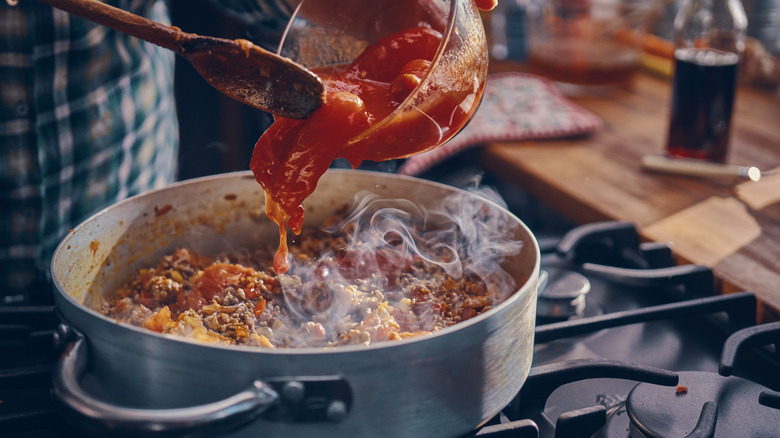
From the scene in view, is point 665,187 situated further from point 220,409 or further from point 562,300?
point 220,409

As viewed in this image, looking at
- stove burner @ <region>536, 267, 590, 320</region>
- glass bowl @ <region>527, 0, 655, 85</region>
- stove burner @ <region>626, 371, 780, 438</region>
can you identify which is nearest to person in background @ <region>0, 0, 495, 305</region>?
stove burner @ <region>536, 267, 590, 320</region>

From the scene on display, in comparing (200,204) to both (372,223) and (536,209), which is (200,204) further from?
(536,209)

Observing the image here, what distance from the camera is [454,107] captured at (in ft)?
2.80

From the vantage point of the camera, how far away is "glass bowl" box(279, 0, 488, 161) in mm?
800

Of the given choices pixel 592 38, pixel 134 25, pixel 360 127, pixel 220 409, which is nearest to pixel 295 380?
pixel 220 409

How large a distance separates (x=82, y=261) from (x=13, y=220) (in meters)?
0.41

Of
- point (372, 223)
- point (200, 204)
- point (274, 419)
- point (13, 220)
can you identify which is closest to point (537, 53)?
point (372, 223)

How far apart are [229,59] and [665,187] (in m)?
1.14

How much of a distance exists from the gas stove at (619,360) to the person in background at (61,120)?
27 cm

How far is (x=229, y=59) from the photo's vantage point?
31.9 inches

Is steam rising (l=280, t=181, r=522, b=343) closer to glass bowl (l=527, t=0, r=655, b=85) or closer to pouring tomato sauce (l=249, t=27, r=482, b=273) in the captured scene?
pouring tomato sauce (l=249, t=27, r=482, b=273)

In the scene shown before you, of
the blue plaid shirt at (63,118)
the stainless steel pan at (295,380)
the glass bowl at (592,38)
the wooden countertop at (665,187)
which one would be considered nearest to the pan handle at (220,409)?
the stainless steel pan at (295,380)

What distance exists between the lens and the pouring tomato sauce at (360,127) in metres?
0.84

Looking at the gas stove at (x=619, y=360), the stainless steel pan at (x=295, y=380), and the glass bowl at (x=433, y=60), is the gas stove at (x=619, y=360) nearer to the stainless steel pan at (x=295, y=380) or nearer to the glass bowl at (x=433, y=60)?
the stainless steel pan at (x=295, y=380)
